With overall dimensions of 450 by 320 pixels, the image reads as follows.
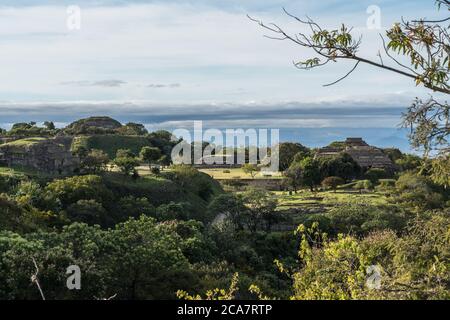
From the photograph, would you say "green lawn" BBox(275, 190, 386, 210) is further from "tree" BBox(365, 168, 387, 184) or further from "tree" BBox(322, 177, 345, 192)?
"tree" BBox(365, 168, 387, 184)

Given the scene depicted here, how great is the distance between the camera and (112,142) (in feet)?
329

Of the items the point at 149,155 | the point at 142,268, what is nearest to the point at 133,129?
the point at 149,155

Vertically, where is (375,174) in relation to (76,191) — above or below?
below

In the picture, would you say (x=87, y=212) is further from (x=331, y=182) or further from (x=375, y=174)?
(x=375, y=174)

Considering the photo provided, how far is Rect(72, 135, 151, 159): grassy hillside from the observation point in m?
96.8

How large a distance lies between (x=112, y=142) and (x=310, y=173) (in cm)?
4083

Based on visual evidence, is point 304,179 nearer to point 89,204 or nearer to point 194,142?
point 89,204

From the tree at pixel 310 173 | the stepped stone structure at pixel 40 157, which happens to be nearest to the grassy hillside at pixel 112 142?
the tree at pixel 310 173

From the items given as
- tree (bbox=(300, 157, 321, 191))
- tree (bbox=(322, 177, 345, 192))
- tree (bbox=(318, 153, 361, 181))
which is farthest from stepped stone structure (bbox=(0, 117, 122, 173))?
tree (bbox=(318, 153, 361, 181))

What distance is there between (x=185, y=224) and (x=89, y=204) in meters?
10.5

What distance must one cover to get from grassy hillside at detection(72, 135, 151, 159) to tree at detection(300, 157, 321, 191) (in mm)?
34361

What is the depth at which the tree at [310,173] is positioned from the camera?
7350 centimetres

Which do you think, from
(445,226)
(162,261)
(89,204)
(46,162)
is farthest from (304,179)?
(445,226)

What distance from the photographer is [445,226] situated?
934 centimetres
